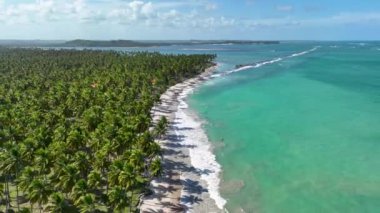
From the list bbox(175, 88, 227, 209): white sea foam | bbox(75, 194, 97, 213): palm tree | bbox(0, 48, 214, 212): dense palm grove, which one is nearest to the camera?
bbox(75, 194, 97, 213): palm tree

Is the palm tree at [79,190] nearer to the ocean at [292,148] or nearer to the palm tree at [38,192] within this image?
the palm tree at [38,192]

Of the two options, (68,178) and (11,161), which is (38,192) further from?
(11,161)

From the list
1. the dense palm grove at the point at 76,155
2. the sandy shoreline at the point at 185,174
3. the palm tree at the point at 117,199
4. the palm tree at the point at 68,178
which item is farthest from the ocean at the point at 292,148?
the palm tree at the point at 68,178

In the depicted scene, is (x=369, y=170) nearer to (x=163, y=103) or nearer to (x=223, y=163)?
(x=223, y=163)

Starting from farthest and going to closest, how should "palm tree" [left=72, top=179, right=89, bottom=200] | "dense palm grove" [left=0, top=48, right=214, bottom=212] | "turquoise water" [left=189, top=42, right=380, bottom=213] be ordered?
1. "turquoise water" [left=189, top=42, right=380, bottom=213]
2. "dense palm grove" [left=0, top=48, right=214, bottom=212]
3. "palm tree" [left=72, top=179, right=89, bottom=200]

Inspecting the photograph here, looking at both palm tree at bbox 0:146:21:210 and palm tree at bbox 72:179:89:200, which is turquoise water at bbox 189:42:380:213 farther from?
palm tree at bbox 0:146:21:210

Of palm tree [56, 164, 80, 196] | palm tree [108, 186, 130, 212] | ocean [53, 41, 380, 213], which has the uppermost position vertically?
palm tree [56, 164, 80, 196]

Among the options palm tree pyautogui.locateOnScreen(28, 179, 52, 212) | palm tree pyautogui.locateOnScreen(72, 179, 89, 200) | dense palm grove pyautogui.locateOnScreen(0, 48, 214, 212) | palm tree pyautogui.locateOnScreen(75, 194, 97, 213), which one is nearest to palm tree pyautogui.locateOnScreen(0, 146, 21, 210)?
dense palm grove pyautogui.locateOnScreen(0, 48, 214, 212)
